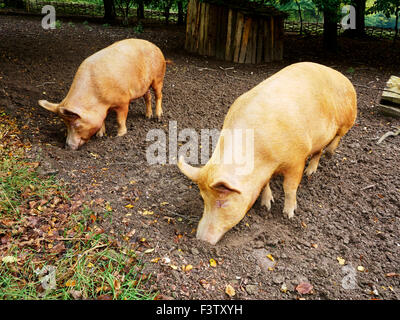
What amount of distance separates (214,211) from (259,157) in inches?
26.8

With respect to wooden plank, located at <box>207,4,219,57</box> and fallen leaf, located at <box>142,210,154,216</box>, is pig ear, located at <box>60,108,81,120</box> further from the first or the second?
wooden plank, located at <box>207,4,219,57</box>

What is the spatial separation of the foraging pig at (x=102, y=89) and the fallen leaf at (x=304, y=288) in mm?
3741

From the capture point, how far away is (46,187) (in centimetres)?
436

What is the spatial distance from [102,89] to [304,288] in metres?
3.99

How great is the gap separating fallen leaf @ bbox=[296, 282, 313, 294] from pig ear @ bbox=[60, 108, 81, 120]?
379 centimetres

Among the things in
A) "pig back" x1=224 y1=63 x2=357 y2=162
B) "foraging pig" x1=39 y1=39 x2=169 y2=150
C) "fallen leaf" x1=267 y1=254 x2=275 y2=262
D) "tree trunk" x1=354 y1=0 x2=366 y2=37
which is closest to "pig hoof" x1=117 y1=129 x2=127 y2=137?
"foraging pig" x1=39 y1=39 x2=169 y2=150

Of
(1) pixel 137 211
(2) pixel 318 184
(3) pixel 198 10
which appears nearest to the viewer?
(1) pixel 137 211

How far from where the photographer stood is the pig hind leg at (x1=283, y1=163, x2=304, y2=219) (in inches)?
146

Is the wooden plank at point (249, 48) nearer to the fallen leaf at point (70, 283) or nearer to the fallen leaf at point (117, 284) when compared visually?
the fallen leaf at point (117, 284)

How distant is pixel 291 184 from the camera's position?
12.7 ft

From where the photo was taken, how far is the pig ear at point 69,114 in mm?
5043

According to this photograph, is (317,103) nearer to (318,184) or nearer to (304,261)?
(318,184)

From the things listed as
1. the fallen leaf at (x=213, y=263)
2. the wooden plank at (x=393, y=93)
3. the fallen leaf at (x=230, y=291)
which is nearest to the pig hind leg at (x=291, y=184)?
the fallen leaf at (x=213, y=263)
